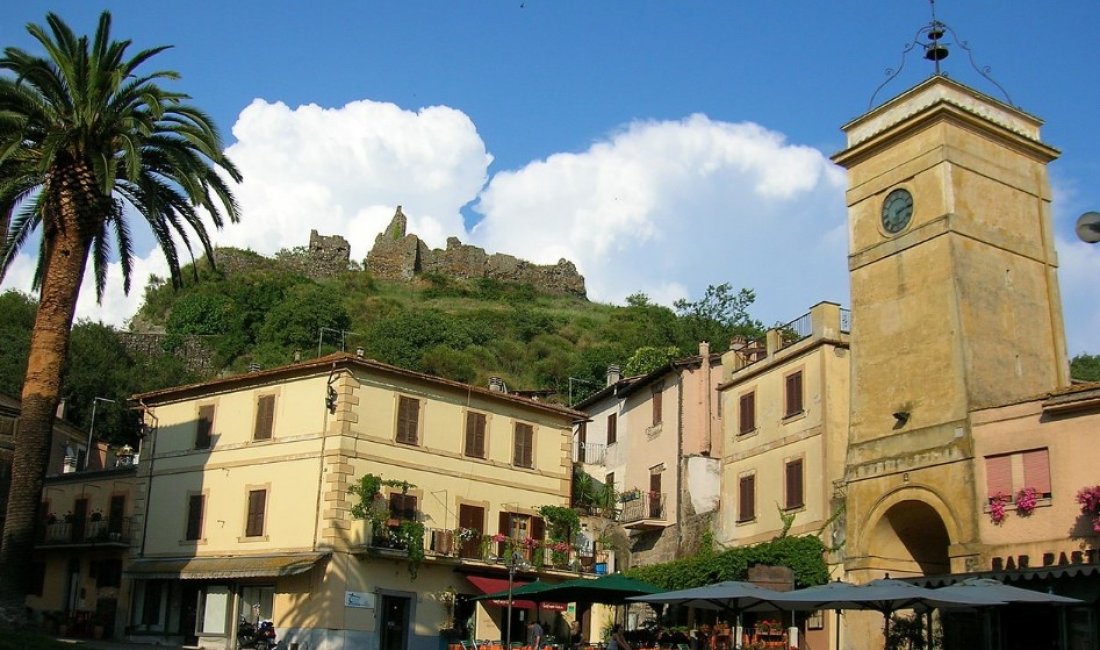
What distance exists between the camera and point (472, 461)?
1410 inches

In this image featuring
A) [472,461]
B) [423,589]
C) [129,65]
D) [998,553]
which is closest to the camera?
[129,65]

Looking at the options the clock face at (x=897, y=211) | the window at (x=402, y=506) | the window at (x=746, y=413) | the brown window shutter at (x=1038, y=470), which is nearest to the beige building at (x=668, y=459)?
the window at (x=746, y=413)

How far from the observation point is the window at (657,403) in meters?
40.7

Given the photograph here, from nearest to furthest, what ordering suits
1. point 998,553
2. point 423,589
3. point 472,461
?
point 998,553 → point 423,589 → point 472,461

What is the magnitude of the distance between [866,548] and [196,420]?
20092mm

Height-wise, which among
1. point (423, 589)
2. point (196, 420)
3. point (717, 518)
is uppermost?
point (196, 420)

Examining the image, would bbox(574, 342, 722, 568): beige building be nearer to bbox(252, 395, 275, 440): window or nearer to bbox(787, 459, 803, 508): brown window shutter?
bbox(787, 459, 803, 508): brown window shutter

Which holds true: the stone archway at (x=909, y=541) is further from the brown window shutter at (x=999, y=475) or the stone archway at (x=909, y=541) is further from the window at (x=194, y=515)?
the window at (x=194, y=515)

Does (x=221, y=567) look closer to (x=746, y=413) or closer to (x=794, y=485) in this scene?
(x=746, y=413)

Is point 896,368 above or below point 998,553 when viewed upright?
above

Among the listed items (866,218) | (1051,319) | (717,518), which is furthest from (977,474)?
(717,518)

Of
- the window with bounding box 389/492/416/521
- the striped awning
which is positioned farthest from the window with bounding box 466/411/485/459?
the striped awning

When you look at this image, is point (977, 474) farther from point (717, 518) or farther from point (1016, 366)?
point (717, 518)

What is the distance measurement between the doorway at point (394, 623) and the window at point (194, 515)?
6.40m
